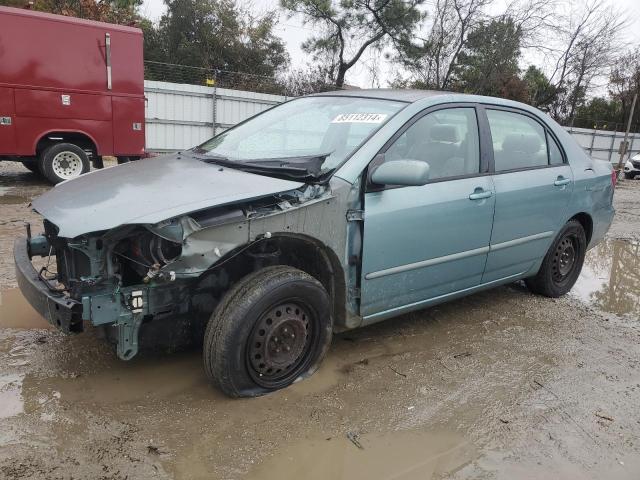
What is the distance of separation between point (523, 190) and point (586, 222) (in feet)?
3.98

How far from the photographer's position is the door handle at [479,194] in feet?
11.3

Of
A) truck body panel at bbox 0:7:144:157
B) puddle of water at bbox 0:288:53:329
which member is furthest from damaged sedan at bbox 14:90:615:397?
truck body panel at bbox 0:7:144:157

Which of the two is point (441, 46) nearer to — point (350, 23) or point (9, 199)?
point (350, 23)

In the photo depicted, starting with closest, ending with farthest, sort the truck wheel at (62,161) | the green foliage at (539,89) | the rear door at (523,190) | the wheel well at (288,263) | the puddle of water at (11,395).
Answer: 1. the puddle of water at (11,395)
2. the wheel well at (288,263)
3. the rear door at (523,190)
4. the truck wheel at (62,161)
5. the green foliage at (539,89)

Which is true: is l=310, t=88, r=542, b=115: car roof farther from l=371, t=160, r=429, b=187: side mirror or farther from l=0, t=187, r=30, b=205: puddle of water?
l=0, t=187, r=30, b=205: puddle of water

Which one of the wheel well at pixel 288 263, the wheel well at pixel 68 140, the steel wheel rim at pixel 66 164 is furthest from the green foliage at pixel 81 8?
the wheel well at pixel 288 263

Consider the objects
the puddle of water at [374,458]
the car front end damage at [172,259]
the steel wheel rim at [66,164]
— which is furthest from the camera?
the steel wheel rim at [66,164]

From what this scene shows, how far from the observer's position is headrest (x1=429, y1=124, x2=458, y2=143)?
3.38m

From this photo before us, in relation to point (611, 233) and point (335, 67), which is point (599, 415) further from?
point (335, 67)

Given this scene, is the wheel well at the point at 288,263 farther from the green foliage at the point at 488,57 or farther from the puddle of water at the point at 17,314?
the green foliage at the point at 488,57

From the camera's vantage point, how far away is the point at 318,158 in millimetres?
2988

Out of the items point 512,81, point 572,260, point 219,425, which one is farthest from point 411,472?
point 512,81

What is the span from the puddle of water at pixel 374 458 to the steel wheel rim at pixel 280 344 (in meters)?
0.46

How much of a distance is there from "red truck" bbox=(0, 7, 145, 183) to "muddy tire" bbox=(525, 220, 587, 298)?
7.29 metres
